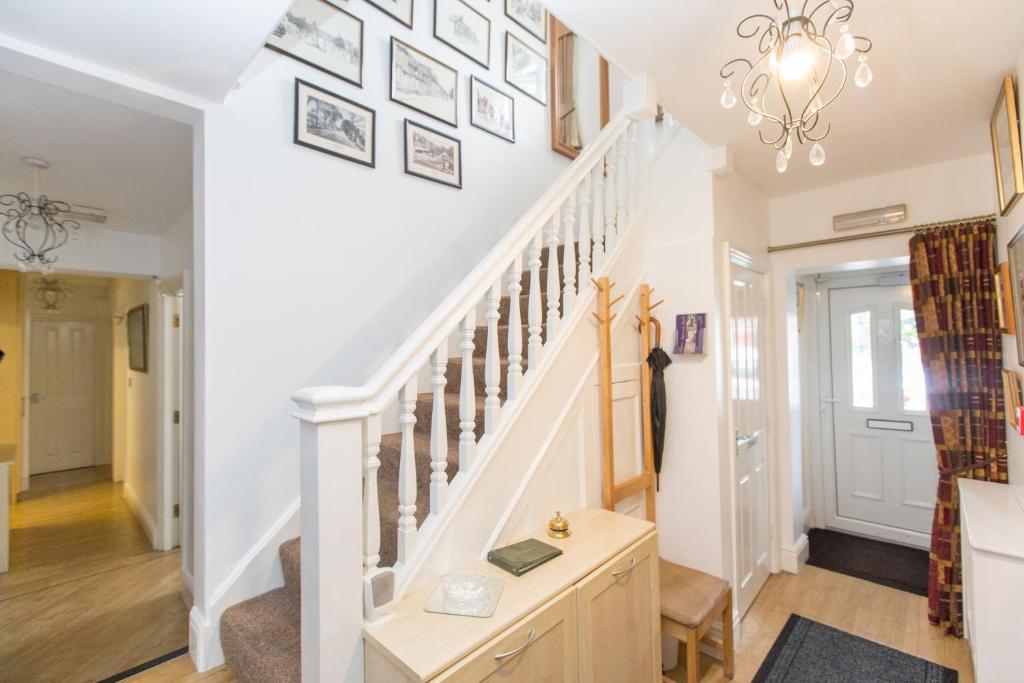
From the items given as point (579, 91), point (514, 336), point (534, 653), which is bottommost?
point (534, 653)

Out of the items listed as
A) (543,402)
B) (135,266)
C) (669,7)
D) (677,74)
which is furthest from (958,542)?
(135,266)

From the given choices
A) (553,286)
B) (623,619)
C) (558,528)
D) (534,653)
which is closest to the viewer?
(534,653)

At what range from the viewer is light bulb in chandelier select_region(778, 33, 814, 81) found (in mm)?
1209

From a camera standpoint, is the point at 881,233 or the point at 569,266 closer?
the point at 569,266

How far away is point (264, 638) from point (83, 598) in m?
1.97

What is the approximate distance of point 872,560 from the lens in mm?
3260

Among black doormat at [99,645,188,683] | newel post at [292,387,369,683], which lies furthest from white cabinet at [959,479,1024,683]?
black doormat at [99,645,188,683]

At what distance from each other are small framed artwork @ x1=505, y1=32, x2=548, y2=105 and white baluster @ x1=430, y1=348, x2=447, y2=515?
2661 mm

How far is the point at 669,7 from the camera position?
4.77ft

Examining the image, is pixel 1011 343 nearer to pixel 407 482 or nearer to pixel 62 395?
pixel 407 482

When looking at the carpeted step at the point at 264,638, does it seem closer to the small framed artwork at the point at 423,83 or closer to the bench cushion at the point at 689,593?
the bench cushion at the point at 689,593

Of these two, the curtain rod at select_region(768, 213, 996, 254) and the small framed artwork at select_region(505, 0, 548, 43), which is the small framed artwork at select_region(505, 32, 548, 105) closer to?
the small framed artwork at select_region(505, 0, 548, 43)

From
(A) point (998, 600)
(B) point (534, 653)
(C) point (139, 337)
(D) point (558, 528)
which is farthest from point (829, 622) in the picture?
(C) point (139, 337)

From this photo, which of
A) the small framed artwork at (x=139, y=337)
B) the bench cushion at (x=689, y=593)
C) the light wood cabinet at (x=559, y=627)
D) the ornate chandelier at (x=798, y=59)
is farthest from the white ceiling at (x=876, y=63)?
the small framed artwork at (x=139, y=337)
